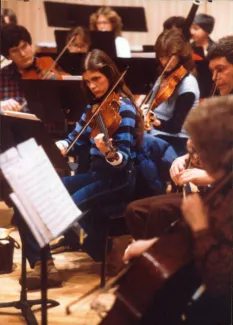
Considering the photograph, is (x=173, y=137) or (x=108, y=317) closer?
(x=108, y=317)

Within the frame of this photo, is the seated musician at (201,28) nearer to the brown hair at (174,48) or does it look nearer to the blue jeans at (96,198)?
the brown hair at (174,48)

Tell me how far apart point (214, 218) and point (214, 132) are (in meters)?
0.23

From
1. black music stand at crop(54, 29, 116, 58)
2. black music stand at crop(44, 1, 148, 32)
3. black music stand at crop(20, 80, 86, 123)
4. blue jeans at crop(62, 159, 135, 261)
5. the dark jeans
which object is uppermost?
black music stand at crop(44, 1, 148, 32)

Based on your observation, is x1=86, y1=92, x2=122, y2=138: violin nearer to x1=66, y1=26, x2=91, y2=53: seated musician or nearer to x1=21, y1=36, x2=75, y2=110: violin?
x1=21, y1=36, x2=75, y2=110: violin

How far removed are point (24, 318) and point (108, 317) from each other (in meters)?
0.77

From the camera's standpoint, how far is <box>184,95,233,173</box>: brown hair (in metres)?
1.42

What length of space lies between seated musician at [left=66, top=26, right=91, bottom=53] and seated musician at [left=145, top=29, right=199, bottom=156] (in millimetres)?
746

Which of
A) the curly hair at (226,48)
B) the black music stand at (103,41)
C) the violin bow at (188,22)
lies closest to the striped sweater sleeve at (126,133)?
the curly hair at (226,48)

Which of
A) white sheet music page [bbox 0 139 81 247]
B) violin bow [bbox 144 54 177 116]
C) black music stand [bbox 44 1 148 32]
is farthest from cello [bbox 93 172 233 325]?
black music stand [bbox 44 1 148 32]

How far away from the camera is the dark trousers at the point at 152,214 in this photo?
2096mm

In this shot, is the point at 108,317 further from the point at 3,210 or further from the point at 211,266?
the point at 3,210

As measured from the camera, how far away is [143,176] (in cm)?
252

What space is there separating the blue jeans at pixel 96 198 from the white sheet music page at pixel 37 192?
58 centimetres

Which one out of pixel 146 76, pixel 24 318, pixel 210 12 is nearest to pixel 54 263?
pixel 24 318
